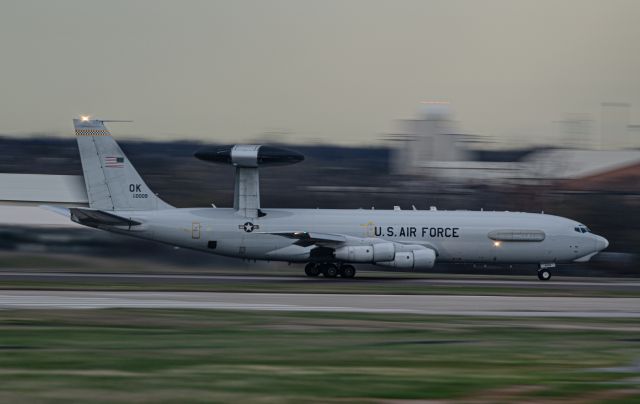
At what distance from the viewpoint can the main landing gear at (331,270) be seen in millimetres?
44094

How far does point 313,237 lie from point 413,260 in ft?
15.0

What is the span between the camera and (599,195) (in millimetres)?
62250

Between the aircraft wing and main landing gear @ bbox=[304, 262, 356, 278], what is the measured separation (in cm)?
140

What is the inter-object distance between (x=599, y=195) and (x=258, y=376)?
52.0 meters

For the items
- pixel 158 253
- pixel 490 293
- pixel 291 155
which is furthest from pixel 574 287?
pixel 158 253

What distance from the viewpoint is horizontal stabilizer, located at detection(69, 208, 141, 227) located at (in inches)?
1682

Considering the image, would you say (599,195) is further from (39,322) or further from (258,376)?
(258,376)

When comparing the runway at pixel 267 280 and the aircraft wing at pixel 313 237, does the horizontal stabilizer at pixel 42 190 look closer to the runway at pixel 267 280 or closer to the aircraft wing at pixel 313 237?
the runway at pixel 267 280

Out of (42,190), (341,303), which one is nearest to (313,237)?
(341,303)

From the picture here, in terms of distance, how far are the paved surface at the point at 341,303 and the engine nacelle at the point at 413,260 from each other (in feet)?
33.0

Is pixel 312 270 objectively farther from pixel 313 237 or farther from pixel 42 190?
pixel 42 190

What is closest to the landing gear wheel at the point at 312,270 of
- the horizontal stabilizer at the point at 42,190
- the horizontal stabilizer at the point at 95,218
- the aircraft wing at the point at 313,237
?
the aircraft wing at the point at 313,237

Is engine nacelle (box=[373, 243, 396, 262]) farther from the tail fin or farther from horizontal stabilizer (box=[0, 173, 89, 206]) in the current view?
horizontal stabilizer (box=[0, 173, 89, 206])

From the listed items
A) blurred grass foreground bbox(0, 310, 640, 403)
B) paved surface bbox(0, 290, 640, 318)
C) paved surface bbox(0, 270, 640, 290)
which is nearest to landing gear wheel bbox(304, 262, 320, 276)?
paved surface bbox(0, 270, 640, 290)
